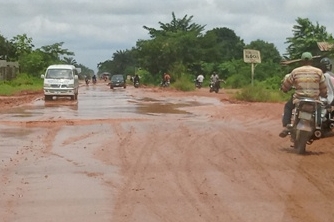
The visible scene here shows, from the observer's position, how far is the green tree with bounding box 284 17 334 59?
37.9 m

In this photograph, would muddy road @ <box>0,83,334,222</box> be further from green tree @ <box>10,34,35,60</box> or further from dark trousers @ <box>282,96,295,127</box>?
green tree @ <box>10,34,35,60</box>

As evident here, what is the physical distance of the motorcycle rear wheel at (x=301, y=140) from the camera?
1062cm

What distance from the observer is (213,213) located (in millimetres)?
6645

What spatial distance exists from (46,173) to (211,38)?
59360mm

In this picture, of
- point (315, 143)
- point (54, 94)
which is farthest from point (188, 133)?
point (54, 94)

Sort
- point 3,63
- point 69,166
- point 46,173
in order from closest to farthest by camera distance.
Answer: point 46,173 < point 69,166 < point 3,63

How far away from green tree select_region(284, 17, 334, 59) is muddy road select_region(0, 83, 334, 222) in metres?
24.0

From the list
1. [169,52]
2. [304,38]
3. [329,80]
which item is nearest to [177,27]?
[169,52]

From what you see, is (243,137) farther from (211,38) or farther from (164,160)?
(211,38)

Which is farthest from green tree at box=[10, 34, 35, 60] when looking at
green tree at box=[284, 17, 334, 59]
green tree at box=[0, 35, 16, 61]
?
green tree at box=[284, 17, 334, 59]

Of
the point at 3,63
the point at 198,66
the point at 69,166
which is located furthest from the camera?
the point at 198,66

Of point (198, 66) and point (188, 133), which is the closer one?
point (188, 133)

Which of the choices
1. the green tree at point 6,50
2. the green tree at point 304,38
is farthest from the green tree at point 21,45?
the green tree at point 304,38

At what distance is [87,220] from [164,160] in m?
3.67
